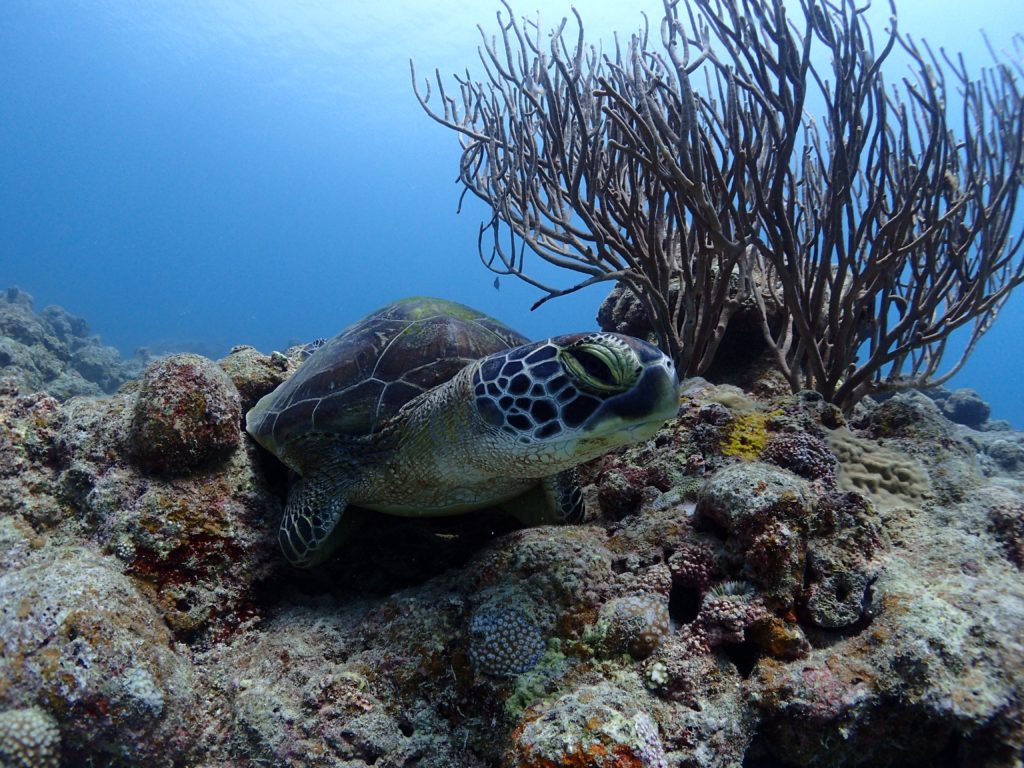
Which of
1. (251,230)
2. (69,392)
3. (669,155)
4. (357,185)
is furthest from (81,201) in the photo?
(669,155)

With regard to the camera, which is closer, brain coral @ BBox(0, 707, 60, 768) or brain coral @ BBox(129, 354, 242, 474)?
brain coral @ BBox(0, 707, 60, 768)

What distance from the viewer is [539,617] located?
5.98ft

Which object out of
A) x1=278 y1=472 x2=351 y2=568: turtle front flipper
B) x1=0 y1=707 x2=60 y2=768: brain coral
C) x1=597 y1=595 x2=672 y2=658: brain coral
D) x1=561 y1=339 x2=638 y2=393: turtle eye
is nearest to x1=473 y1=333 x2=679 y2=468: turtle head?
x1=561 y1=339 x2=638 y2=393: turtle eye

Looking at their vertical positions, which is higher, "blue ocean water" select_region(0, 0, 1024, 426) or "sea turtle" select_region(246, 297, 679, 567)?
"blue ocean water" select_region(0, 0, 1024, 426)

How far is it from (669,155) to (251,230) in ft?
549

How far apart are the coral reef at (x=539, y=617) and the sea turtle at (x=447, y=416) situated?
30cm

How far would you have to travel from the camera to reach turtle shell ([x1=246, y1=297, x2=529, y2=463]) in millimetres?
2771

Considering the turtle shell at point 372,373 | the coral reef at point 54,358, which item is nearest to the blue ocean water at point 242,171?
the coral reef at point 54,358

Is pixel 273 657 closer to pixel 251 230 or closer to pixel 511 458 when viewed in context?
pixel 511 458

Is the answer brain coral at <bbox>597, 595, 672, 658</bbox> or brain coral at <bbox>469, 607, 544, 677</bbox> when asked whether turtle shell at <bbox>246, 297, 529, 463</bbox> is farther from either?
brain coral at <bbox>597, 595, 672, 658</bbox>

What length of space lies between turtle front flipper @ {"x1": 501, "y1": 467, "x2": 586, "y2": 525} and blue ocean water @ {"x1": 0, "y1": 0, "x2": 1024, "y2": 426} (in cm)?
5041

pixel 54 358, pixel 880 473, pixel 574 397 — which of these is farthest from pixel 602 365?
pixel 54 358

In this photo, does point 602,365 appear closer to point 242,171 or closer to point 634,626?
point 634,626

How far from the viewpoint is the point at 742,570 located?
1.85 meters
